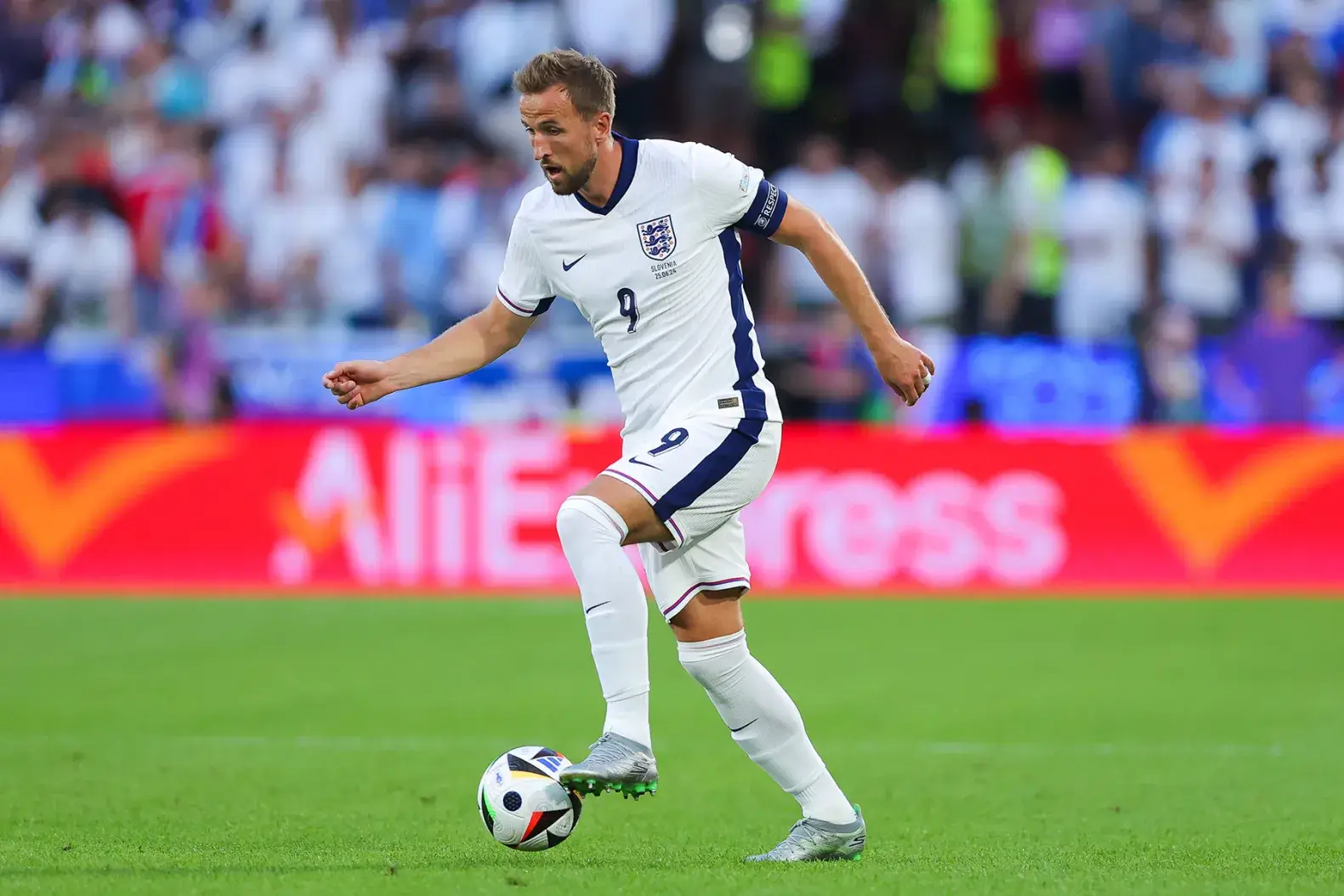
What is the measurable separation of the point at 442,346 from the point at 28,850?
1.96 meters

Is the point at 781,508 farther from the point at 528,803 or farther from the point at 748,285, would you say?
the point at 528,803

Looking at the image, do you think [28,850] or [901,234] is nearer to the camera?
[28,850]

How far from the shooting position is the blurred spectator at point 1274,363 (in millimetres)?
15383

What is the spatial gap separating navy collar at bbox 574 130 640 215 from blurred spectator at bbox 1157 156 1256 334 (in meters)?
11.4

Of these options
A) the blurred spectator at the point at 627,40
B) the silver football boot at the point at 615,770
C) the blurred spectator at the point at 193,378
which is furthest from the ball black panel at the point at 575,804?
the blurred spectator at the point at 627,40

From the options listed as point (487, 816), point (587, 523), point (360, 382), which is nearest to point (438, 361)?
point (360, 382)

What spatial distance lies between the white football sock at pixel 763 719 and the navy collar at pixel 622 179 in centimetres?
130

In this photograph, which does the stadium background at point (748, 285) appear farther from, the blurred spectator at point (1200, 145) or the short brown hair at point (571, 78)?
the short brown hair at point (571, 78)

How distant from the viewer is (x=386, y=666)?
427 inches

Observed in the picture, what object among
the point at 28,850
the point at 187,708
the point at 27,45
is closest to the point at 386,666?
the point at 187,708

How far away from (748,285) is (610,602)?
11.6m

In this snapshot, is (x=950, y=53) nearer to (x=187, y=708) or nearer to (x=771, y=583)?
(x=771, y=583)

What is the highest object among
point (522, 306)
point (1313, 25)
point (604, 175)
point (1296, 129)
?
point (1313, 25)

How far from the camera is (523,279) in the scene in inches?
228
